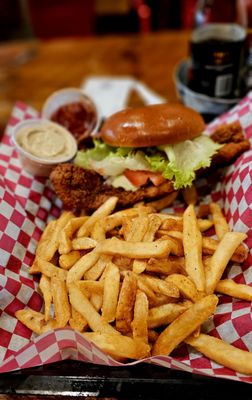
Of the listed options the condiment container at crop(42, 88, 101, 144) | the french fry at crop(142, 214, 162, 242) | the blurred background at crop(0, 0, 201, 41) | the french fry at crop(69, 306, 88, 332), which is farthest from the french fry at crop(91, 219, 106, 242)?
the blurred background at crop(0, 0, 201, 41)

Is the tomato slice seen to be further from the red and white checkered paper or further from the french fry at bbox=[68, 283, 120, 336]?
the french fry at bbox=[68, 283, 120, 336]

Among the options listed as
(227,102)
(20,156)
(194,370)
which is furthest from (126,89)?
(194,370)

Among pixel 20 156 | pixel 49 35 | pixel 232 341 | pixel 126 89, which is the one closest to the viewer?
pixel 232 341

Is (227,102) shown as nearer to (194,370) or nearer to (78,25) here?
(194,370)

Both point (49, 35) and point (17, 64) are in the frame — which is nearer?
point (17, 64)

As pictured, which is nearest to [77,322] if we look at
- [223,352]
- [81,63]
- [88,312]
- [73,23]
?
[88,312]

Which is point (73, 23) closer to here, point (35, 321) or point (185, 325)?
point (35, 321)
